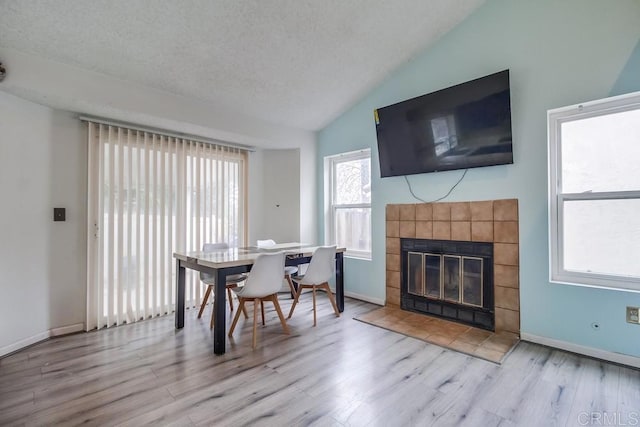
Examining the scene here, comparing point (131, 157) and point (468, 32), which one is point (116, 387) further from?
point (468, 32)

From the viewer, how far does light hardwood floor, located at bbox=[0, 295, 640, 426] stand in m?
1.66

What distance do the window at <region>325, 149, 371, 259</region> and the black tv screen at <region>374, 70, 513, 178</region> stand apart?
505 mm

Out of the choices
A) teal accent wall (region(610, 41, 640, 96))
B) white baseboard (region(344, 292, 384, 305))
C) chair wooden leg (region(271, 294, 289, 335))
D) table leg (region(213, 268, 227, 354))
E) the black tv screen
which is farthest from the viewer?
white baseboard (region(344, 292, 384, 305))

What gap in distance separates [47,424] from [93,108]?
2.45 metres

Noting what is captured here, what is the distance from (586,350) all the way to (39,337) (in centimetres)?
457

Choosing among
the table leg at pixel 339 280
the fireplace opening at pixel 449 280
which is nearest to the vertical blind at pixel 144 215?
the table leg at pixel 339 280

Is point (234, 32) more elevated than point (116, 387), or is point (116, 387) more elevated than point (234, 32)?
point (234, 32)

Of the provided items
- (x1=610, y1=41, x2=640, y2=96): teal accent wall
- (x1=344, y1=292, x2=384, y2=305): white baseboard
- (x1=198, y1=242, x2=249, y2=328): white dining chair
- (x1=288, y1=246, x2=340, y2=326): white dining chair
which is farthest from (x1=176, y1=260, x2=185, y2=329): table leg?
(x1=610, y1=41, x2=640, y2=96): teal accent wall

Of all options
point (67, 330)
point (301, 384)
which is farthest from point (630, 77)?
point (67, 330)

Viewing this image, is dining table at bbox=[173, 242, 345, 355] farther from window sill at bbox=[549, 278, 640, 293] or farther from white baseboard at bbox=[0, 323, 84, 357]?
window sill at bbox=[549, 278, 640, 293]

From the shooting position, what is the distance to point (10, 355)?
7.84 ft

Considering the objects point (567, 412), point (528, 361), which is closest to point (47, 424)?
point (567, 412)

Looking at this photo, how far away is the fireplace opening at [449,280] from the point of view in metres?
2.88

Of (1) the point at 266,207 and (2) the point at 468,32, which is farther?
(1) the point at 266,207
